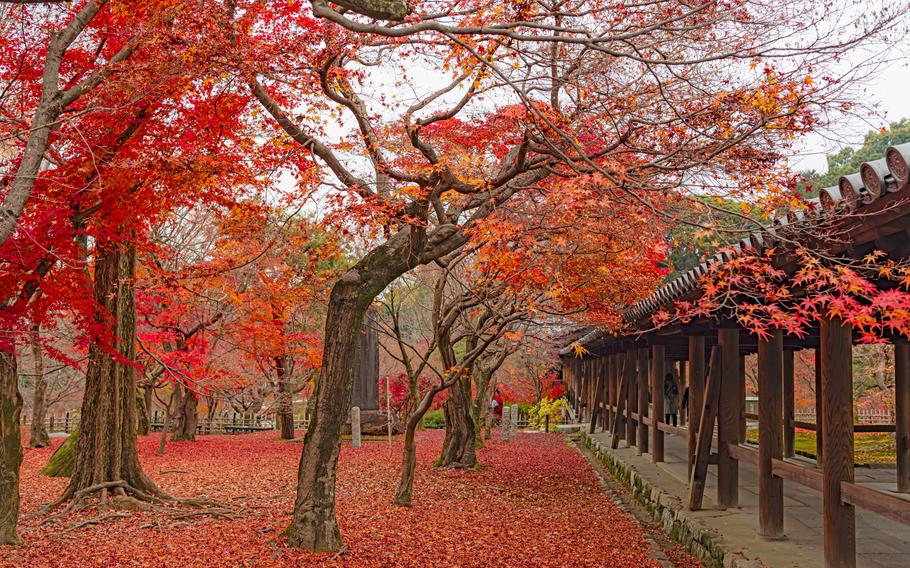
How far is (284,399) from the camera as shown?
24328mm

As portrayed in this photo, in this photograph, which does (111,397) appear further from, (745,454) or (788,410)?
(788,410)

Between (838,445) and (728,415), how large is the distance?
333 centimetres

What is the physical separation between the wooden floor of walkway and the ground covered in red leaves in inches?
35.9

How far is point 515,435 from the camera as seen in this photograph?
1099 inches

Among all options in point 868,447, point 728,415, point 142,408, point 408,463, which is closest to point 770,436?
point 728,415

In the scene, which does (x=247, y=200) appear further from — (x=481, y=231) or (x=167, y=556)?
(x=167, y=556)

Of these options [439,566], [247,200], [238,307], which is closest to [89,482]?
[247,200]

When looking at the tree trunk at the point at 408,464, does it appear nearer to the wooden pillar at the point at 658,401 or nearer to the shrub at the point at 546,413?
the wooden pillar at the point at 658,401

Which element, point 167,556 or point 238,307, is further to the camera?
point 238,307

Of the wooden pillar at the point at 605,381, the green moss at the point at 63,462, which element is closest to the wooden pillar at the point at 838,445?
the green moss at the point at 63,462

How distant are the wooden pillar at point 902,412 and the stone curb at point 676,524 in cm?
292

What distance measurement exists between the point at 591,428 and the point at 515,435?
4.42m

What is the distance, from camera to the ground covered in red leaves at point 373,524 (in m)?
7.82

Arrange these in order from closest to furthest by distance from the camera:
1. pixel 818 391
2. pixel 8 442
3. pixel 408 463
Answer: pixel 8 442
pixel 408 463
pixel 818 391
